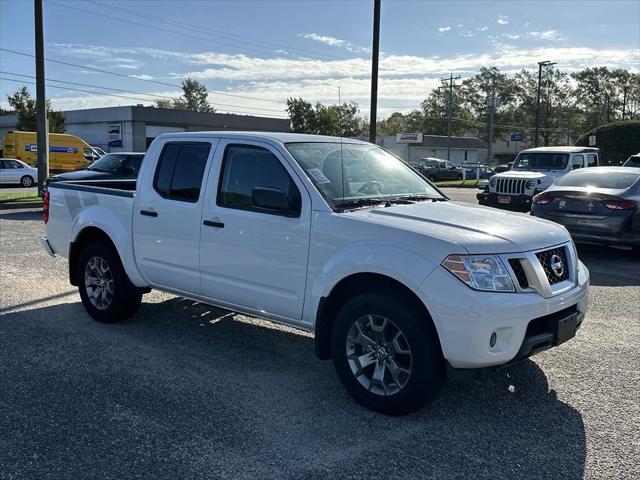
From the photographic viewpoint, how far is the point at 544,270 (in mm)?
3975

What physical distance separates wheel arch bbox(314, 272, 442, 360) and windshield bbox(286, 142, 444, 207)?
0.61 meters

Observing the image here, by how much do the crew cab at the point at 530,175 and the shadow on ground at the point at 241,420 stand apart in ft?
34.8

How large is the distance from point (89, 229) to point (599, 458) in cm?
492

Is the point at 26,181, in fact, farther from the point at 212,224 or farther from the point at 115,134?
the point at 212,224

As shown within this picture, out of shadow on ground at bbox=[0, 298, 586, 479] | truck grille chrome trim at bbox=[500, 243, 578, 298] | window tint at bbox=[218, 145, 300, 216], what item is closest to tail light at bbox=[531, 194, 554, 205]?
shadow on ground at bbox=[0, 298, 586, 479]

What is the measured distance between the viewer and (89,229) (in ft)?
20.0

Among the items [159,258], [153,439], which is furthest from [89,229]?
[153,439]

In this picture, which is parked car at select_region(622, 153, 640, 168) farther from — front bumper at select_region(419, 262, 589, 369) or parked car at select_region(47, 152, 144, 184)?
parked car at select_region(47, 152, 144, 184)

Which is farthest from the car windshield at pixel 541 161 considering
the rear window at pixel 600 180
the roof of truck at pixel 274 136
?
the roof of truck at pixel 274 136

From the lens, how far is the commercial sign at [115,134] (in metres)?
52.2

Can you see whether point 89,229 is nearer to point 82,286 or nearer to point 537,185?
point 82,286

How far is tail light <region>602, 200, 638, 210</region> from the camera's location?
30.6 ft

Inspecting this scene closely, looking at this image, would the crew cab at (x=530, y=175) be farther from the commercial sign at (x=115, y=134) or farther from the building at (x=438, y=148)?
the building at (x=438, y=148)

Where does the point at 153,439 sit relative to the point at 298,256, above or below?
below
